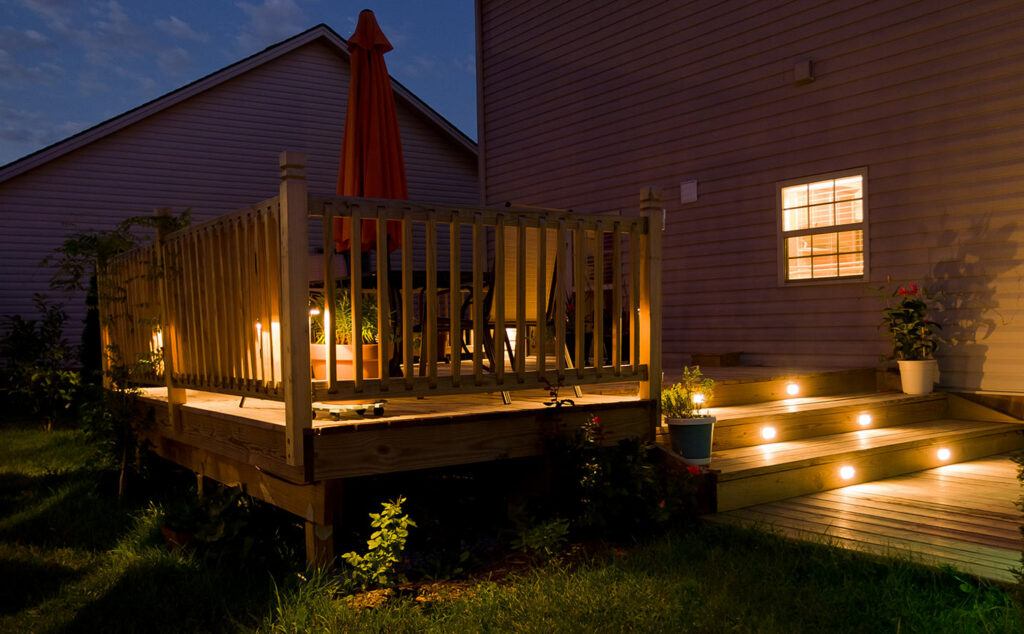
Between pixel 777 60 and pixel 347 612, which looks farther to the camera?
pixel 777 60

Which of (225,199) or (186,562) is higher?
(225,199)

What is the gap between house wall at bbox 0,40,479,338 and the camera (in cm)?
1118

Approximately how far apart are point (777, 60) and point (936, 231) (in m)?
2.20

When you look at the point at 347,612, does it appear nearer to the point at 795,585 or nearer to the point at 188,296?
the point at 795,585

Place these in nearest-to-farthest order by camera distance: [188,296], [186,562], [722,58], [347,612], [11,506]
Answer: [347,612]
[186,562]
[188,296]
[11,506]
[722,58]

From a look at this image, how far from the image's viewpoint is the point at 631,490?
3.59 meters

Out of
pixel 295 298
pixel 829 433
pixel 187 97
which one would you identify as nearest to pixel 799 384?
pixel 829 433

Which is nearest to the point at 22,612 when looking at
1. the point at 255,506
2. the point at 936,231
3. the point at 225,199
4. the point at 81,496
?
the point at 255,506

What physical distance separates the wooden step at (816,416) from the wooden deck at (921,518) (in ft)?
1.72

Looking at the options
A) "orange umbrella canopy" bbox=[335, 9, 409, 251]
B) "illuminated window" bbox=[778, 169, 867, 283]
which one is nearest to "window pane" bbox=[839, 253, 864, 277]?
"illuminated window" bbox=[778, 169, 867, 283]

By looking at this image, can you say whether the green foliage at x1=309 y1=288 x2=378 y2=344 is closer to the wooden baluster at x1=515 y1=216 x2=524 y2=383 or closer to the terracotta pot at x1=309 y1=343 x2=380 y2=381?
the terracotta pot at x1=309 y1=343 x2=380 y2=381

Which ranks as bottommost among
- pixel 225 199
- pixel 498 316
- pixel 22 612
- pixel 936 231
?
pixel 22 612

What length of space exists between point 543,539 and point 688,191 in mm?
5521

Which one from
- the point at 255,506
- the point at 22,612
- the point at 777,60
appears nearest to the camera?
the point at 22,612
